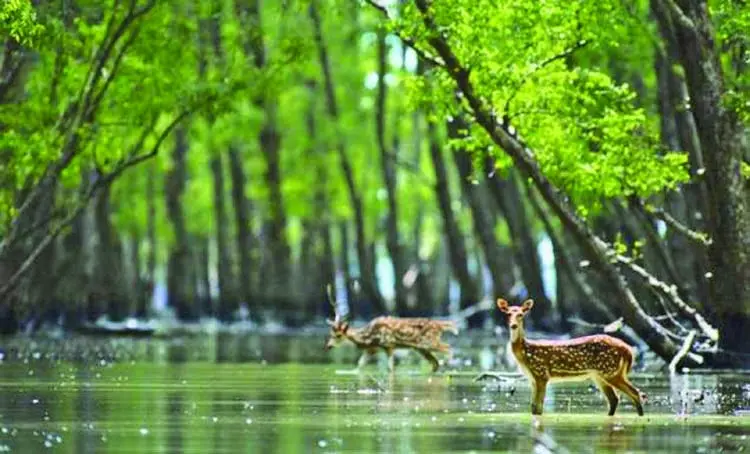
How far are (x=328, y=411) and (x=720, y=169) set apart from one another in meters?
10.6

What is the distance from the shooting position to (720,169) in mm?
32531

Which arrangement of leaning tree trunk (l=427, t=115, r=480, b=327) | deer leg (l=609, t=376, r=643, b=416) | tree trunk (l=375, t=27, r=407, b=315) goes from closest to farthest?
deer leg (l=609, t=376, r=643, b=416) → leaning tree trunk (l=427, t=115, r=480, b=327) → tree trunk (l=375, t=27, r=407, b=315)

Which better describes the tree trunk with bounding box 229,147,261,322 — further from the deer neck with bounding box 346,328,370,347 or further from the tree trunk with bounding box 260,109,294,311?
the deer neck with bounding box 346,328,370,347

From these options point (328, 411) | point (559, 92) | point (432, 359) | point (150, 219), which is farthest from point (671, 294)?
point (150, 219)

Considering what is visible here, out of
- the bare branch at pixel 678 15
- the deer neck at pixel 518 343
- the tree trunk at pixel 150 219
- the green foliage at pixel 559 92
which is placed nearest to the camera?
the deer neck at pixel 518 343

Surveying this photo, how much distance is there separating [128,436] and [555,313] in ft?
153

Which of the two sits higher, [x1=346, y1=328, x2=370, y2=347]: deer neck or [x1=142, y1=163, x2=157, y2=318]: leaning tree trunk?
[x1=142, y1=163, x2=157, y2=318]: leaning tree trunk

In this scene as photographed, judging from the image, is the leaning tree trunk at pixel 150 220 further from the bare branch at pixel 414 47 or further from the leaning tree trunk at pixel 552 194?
the leaning tree trunk at pixel 552 194

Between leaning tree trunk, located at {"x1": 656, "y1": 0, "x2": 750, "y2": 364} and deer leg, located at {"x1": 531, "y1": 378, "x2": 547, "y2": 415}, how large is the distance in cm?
971

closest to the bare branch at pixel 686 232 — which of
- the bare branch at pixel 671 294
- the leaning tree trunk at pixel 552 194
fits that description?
the bare branch at pixel 671 294

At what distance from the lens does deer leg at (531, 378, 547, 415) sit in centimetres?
2291

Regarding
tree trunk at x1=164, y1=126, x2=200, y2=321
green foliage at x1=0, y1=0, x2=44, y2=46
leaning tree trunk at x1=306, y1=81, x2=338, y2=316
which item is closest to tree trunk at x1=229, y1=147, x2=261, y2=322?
tree trunk at x1=164, y1=126, x2=200, y2=321

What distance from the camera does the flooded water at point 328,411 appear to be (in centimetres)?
1884

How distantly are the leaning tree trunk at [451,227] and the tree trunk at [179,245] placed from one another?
1197cm
